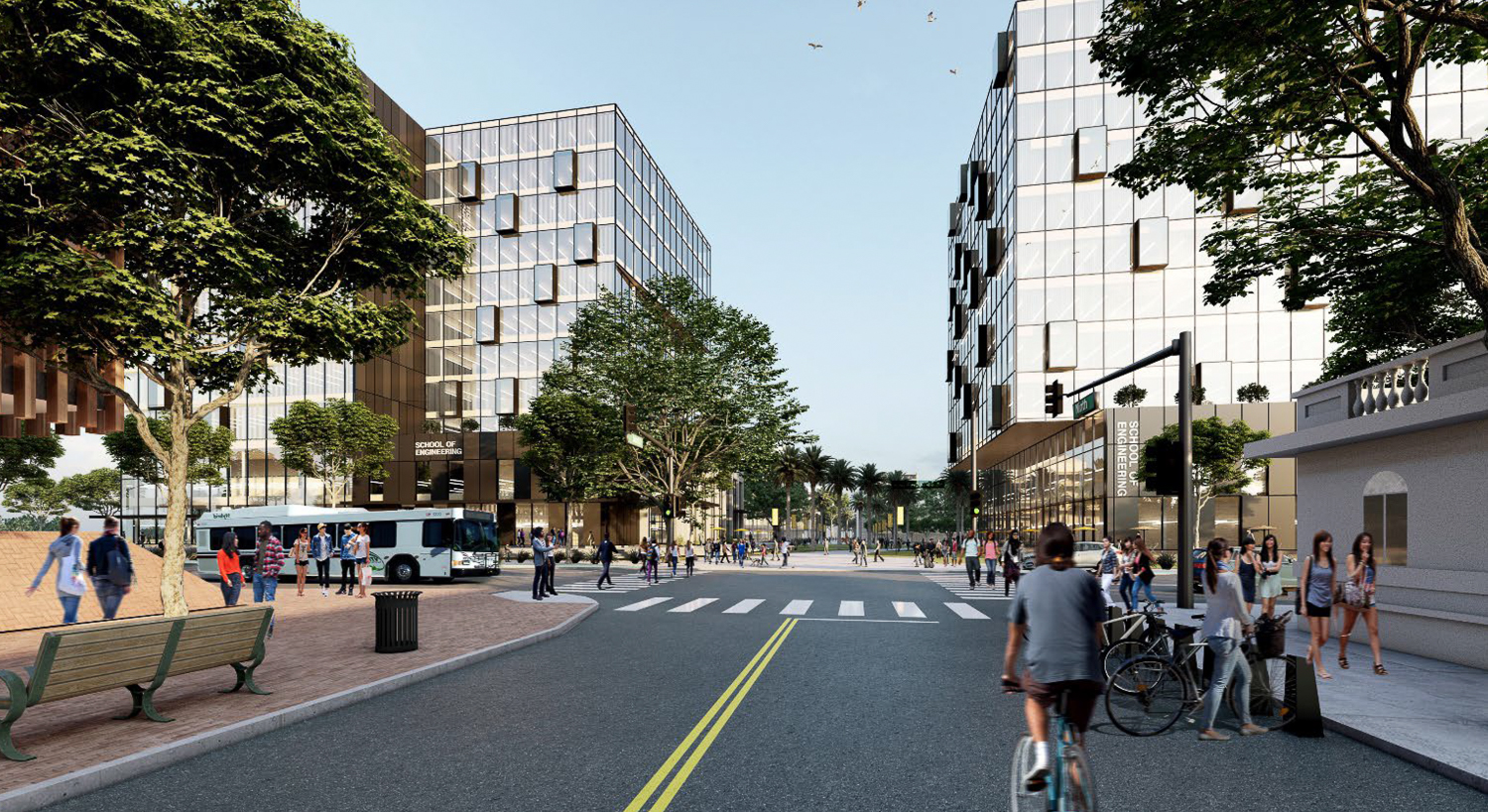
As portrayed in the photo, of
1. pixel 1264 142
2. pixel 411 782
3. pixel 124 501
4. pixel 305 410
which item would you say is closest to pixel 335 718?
pixel 411 782

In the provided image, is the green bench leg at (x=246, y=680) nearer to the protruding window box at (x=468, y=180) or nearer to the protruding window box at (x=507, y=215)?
the protruding window box at (x=507, y=215)

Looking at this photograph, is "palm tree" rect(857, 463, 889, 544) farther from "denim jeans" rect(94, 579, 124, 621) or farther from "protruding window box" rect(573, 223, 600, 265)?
"denim jeans" rect(94, 579, 124, 621)

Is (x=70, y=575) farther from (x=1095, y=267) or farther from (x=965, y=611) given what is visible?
(x=1095, y=267)

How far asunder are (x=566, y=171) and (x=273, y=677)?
193 ft

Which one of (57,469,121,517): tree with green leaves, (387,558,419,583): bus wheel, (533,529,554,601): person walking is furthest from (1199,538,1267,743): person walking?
(57,469,121,517): tree with green leaves

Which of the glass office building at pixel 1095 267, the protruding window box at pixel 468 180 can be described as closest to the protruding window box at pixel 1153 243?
the glass office building at pixel 1095 267

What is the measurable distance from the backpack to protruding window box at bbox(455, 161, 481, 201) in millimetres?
58689

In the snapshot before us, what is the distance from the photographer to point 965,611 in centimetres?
1994

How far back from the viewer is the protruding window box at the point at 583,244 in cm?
6328

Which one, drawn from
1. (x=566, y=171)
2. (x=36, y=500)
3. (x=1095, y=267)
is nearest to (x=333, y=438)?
(x=566, y=171)

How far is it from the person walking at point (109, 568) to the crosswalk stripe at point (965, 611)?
51.2 feet

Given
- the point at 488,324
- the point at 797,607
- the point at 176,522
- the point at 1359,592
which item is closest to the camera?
the point at 1359,592

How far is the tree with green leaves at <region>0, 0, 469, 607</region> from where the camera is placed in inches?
529

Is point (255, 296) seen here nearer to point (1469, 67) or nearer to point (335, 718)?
point (335, 718)
